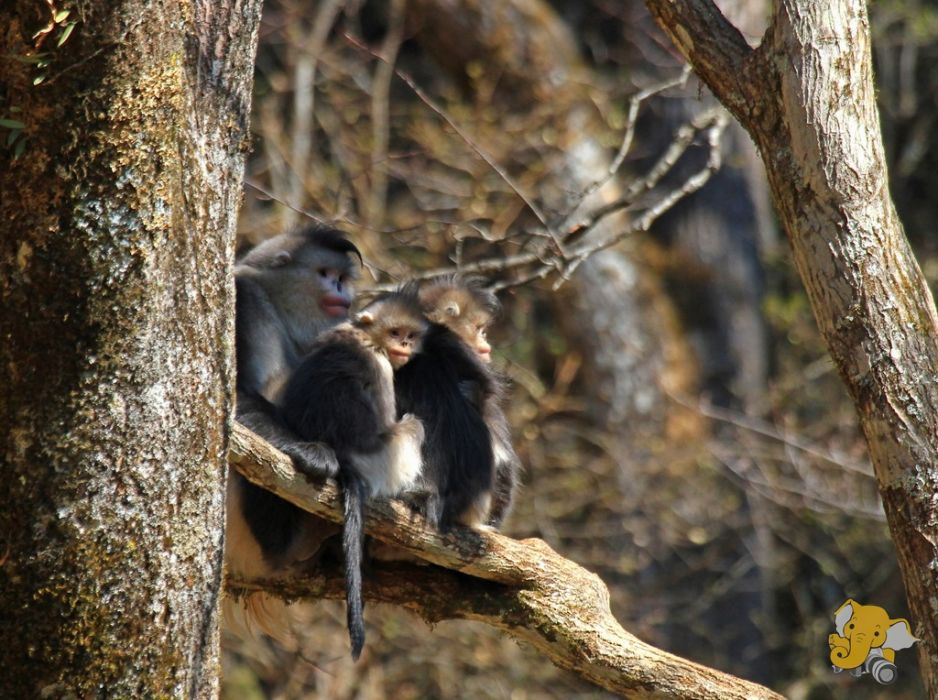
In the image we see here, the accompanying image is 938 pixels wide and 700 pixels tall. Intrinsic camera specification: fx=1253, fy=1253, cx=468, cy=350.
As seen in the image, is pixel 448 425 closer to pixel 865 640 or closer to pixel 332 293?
pixel 332 293

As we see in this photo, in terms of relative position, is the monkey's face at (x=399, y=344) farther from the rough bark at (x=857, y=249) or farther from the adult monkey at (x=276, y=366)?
the rough bark at (x=857, y=249)

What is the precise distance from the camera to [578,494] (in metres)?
9.69

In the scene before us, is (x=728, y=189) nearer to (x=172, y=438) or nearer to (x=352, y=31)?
(x=352, y=31)

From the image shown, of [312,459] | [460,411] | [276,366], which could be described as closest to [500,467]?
[460,411]

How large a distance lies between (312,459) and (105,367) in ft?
4.09

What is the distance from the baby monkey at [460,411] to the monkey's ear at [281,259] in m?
0.62

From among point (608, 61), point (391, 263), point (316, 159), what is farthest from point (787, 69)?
point (608, 61)

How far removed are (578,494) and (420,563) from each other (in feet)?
16.3

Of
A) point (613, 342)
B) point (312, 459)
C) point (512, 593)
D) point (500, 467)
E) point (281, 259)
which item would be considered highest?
point (613, 342)

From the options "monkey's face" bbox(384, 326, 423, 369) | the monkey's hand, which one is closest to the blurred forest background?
"monkey's face" bbox(384, 326, 423, 369)

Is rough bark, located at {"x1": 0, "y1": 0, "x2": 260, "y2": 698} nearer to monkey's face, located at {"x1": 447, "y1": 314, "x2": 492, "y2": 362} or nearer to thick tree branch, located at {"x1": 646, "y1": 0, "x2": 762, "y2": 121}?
thick tree branch, located at {"x1": 646, "y1": 0, "x2": 762, "y2": 121}

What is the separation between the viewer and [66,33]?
10.0 feet

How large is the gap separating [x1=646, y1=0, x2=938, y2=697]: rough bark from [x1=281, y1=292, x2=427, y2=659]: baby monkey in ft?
5.18

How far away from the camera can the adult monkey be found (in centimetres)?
449
